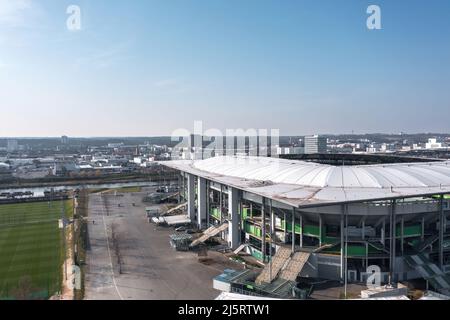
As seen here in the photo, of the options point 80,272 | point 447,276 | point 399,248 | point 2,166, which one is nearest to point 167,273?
point 80,272

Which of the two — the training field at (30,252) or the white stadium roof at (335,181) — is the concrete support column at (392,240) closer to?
the white stadium roof at (335,181)

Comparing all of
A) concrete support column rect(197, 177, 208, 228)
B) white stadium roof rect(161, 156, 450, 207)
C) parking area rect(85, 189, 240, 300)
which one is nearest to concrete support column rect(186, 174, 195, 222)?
concrete support column rect(197, 177, 208, 228)

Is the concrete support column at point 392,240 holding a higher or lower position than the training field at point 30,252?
higher

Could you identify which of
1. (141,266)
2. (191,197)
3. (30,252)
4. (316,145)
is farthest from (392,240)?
(316,145)

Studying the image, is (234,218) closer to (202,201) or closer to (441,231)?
(202,201)

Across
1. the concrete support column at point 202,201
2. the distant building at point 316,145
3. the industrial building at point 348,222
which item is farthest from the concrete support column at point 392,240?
the distant building at point 316,145

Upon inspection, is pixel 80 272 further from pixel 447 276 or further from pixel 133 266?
pixel 447 276
